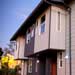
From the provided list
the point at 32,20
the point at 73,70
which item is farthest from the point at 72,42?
the point at 32,20

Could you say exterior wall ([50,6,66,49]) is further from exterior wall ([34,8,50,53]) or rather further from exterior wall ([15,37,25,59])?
exterior wall ([15,37,25,59])

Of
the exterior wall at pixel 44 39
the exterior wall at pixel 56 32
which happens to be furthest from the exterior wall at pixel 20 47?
the exterior wall at pixel 56 32

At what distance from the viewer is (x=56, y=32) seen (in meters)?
17.8

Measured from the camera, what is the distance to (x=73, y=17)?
1719 cm

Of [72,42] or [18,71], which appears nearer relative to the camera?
[72,42]

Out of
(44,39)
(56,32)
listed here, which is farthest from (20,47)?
(56,32)

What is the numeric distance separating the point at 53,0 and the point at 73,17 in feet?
7.06

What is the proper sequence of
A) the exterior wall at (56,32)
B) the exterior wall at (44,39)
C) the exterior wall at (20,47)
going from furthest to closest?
the exterior wall at (20,47)
the exterior wall at (44,39)
the exterior wall at (56,32)

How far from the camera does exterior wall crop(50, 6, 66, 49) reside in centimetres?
1752

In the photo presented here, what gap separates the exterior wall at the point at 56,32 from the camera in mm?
17516

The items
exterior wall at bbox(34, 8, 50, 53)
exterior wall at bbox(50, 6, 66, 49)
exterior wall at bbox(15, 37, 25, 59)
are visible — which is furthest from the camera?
exterior wall at bbox(15, 37, 25, 59)

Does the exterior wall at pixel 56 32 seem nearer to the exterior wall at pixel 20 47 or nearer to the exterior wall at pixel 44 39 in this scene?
the exterior wall at pixel 44 39

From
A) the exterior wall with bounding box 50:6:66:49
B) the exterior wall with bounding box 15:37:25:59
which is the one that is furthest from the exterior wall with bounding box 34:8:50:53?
the exterior wall with bounding box 15:37:25:59

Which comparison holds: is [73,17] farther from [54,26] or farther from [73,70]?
[73,70]
